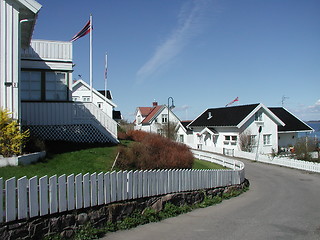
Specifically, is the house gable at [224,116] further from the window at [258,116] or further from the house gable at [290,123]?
the house gable at [290,123]

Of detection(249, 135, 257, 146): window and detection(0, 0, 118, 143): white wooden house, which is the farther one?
detection(249, 135, 257, 146): window

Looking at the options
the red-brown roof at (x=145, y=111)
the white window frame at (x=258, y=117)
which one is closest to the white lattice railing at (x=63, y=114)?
the white window frame at (x=258, y=117)

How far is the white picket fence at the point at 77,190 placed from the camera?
6516 millimetres

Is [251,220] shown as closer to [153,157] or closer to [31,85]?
[153,157]

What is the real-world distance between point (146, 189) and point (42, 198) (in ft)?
11.7

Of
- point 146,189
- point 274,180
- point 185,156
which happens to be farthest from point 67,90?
point 274,180

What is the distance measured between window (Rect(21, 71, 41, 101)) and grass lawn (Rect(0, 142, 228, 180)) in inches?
155

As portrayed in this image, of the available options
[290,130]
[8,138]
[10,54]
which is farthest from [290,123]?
[8,138]

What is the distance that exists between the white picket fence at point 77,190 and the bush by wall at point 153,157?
5.63 ft

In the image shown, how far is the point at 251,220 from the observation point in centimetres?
1023

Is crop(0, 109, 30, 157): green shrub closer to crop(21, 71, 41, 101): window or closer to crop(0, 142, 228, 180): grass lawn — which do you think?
crop(0, 142, 228, 180): grass lawn

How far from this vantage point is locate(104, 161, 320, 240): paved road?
27.9 feet

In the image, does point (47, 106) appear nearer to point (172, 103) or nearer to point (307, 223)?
point (307, 223)

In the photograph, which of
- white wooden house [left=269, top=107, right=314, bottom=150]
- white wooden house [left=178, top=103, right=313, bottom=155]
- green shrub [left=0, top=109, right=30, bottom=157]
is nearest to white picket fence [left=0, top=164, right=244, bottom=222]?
green shrub [left=0, top=109, right=30, bottom=157]
